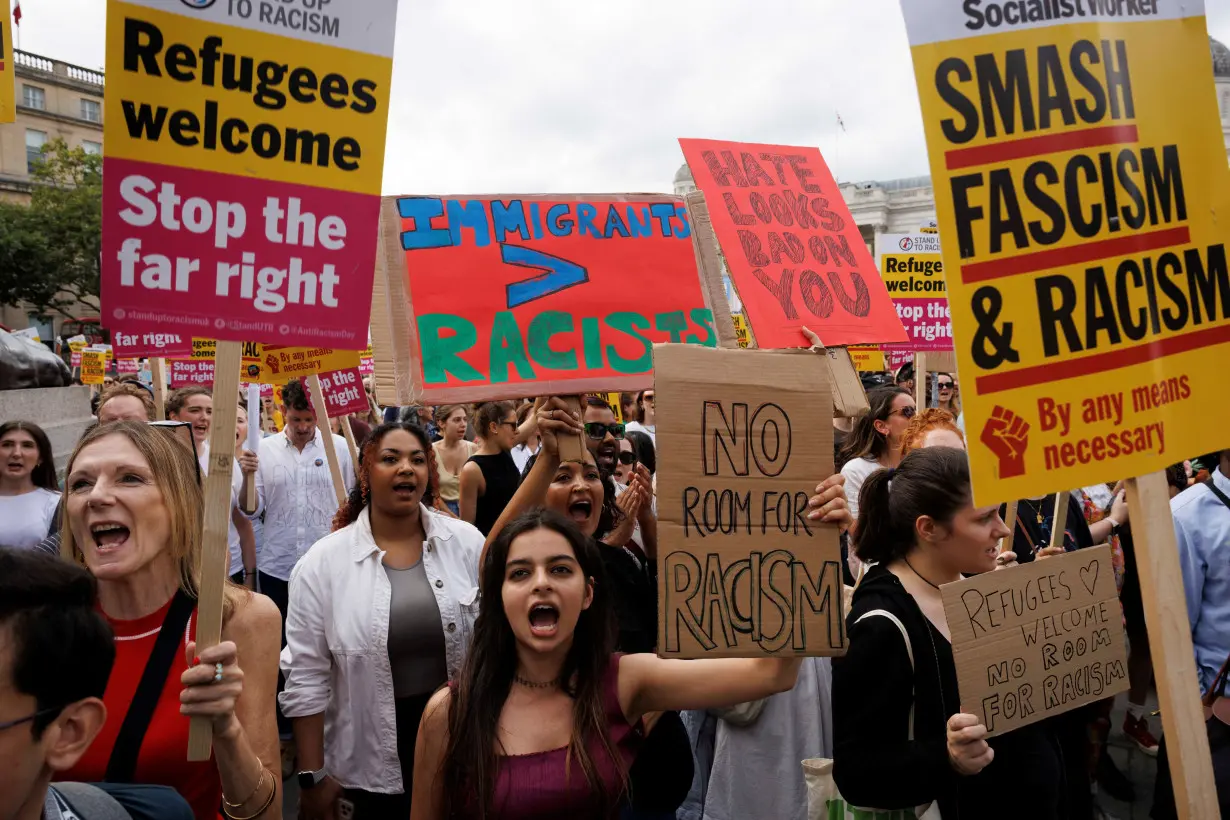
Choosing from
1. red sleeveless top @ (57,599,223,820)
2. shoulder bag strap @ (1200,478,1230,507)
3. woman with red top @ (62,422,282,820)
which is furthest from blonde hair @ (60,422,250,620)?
shoulder bag strap @ (1200,478,1230,507)

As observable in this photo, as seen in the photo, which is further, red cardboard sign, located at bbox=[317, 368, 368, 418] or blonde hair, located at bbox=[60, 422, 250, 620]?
red cardboard sign, located at bbox=[317, 368, 368, 418]

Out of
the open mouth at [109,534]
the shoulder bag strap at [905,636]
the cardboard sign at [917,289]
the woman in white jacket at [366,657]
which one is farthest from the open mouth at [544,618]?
the cardboard sign at [917,289]

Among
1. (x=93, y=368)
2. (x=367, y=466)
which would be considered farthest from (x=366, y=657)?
(x=93, y=368)

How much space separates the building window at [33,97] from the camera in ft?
154

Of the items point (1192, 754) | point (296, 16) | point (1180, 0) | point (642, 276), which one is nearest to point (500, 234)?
point (642, 276)

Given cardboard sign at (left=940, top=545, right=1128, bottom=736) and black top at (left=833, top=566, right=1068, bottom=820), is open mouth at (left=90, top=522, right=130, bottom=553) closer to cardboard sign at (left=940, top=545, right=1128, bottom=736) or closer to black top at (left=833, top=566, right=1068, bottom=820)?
black top at (left=833, top=566, right=1068, bottom=820)

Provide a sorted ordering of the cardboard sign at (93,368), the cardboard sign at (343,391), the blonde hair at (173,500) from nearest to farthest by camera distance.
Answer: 1. the blonde hair at (173,500)
2. the cardboard sign at (343,391)
3. the cardboard sign at (93,368)

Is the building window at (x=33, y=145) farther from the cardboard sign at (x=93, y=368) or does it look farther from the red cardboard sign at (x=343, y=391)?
the red cardboard sign at (x=343, y=391)

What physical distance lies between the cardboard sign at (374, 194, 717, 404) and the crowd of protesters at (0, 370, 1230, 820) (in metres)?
0.23

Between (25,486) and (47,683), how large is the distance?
12.2 feet

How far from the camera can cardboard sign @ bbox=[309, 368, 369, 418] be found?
6.45m

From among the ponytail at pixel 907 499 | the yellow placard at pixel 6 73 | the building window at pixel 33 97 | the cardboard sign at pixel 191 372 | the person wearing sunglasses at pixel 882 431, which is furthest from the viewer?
the building window at pixel 33 97

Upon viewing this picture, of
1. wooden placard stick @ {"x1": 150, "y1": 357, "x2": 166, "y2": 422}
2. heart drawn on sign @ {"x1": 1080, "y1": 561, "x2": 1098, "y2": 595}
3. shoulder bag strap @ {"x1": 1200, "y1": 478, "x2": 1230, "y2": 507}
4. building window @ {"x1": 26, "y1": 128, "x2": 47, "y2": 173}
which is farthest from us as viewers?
building window @ {"x1": 26, "y1": 128, "x2": 47, "y2": 173}

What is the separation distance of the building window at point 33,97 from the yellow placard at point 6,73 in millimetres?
51469
